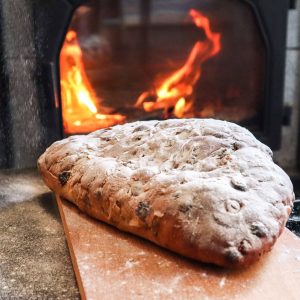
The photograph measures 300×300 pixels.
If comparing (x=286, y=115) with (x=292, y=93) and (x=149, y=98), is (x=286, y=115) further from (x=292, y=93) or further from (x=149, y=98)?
(x=149, y=98)

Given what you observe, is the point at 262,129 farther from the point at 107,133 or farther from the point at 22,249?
the point at 22,249

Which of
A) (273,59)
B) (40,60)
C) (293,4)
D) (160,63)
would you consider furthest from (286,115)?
(40,60)

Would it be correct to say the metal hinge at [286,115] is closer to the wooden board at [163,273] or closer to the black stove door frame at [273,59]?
the black stove door frame at [273,59]

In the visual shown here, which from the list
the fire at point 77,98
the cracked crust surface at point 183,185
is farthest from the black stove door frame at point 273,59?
the cracked crust surface at point 183,185

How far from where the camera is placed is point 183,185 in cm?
106

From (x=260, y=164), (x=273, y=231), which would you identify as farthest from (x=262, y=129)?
(x=273, y=231)

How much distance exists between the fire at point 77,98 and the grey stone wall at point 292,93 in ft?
2.59

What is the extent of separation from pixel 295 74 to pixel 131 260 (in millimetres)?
1670

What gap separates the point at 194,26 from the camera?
2320 mm

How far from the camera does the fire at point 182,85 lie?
235 centimetres

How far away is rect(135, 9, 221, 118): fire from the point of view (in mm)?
2346

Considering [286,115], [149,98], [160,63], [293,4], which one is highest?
[293,4]

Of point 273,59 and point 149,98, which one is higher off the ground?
point 273,59

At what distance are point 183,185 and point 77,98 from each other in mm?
1301
